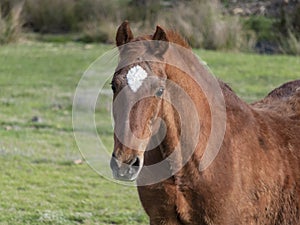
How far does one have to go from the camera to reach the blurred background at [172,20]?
20859 millimetres

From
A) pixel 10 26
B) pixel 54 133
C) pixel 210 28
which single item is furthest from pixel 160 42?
pixel 10 26

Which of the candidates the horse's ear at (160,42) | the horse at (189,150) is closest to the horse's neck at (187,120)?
the horse at (189,150)

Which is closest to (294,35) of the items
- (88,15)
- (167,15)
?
(167,15)

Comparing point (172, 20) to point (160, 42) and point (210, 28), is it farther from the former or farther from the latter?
point (160, 42)

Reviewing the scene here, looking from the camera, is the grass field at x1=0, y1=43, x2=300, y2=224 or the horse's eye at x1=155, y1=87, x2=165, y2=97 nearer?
the horse's eye at x1=155, y1=87, x2=165, y2=97

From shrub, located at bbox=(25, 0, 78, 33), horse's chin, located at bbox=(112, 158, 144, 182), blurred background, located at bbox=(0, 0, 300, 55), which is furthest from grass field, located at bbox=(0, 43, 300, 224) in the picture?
horse's chin, located at bbox=(112, 158, 144, 182)

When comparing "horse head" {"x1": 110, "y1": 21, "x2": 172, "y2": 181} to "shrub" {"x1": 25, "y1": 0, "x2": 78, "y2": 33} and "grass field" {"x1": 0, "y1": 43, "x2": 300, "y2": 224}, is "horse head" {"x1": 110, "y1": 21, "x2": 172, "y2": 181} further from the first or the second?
"shrub" {"x1": 25, "y1": 0, "x2": 78, "y2": 33}

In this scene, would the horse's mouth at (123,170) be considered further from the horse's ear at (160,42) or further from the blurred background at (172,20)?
the blurred background at (172,20)

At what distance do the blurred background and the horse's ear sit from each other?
47.0 ft

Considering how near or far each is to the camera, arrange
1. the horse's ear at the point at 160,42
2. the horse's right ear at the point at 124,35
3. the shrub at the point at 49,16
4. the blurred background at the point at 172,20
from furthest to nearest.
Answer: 1. the shrub at the point at 49,16
2. the blurred background at the point at 172,20
3. the horse's right ear at the point at 124,35
4. the horse's ear at the point at 160,42

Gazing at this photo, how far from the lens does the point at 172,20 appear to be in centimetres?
2109

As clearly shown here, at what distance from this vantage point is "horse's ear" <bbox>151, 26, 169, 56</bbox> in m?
4.47

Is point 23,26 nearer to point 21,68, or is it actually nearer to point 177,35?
point 21,68

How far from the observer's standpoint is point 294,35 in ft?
69.2
